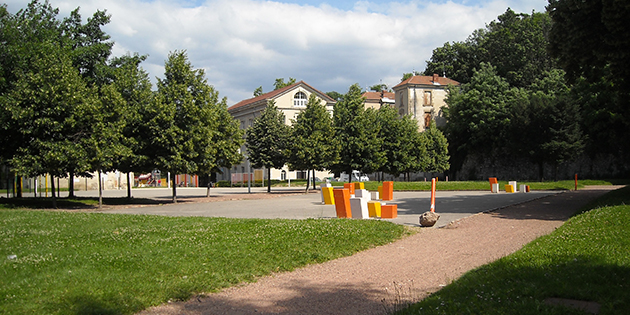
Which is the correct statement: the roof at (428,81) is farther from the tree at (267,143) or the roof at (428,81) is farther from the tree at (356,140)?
the tree at (267,143)

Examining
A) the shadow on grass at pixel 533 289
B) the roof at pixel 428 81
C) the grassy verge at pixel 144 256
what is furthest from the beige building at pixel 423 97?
the shadow on grass at pixel 533 289

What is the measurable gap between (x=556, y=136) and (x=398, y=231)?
4300 centimetres

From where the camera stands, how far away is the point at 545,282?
6258 millimetres

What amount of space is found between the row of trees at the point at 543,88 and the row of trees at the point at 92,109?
20.7 metres

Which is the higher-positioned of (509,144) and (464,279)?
(509,144)

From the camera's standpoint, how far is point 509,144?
56562 millimetres

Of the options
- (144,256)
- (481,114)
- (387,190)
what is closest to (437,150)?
(481,114)

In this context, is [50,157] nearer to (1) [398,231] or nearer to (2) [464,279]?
(1) [398,231]

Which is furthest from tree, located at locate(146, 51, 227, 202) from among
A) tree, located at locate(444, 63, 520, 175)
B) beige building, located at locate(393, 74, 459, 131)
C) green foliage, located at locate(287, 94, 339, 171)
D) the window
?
beige building, located at locate(393, 74, 459, 131)

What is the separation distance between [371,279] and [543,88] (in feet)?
189

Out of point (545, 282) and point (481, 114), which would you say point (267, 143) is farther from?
point (545, 282)

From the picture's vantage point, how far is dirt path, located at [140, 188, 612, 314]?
21.2ft

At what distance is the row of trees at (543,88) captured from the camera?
17.8m

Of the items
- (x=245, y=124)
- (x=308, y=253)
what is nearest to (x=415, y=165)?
(x=245, y=124)
